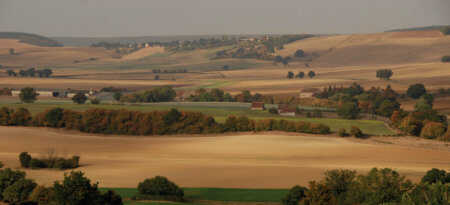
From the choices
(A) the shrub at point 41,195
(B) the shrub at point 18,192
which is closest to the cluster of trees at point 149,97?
(B) the shrub at point 18,192

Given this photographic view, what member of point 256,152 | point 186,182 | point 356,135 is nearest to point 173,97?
point 356,135

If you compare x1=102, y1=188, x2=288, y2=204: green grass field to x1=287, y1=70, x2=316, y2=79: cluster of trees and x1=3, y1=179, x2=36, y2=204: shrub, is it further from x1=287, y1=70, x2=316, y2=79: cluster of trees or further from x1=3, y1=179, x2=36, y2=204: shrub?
x1=287, y1=70, x2=316, y2=79: cluster of trees

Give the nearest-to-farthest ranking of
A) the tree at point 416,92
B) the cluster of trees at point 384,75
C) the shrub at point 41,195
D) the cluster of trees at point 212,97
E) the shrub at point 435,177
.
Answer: the shrub at point 41,195 → the shrub at point 435,177 → the cluster of trees at point 212,97 → the tree at point 416,92 → the cluster of trees at point 384,75

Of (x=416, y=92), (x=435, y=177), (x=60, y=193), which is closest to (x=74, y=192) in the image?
(x=60, y=193)

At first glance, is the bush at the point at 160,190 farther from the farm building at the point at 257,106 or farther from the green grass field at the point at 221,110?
the farm building at the point at 257,106

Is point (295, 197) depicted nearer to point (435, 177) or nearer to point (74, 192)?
point (435, 177)

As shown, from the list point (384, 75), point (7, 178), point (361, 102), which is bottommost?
point (361, 102)

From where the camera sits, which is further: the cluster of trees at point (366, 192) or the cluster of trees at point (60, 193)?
the cluster of trees at point (366, 192)
